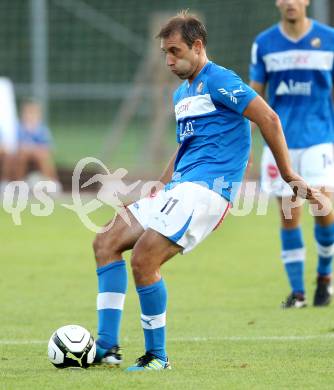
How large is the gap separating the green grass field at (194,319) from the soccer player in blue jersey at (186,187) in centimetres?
37

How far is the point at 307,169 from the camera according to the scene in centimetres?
941

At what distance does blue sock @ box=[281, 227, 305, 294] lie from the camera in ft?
31.0

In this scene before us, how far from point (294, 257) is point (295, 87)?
59.3 inches

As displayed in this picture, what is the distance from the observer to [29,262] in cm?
1298

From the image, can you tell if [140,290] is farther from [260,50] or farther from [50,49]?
[50,49]

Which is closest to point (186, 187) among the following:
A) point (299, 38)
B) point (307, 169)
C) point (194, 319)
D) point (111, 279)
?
point (111, 279)

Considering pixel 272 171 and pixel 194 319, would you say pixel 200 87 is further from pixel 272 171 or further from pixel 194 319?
pixel 272 171

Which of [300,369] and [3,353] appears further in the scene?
[3,353]

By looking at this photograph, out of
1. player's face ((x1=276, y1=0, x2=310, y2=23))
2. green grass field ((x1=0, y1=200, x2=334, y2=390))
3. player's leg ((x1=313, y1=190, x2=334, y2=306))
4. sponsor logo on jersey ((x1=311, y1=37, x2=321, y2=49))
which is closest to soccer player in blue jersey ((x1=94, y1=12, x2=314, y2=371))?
green grass field ((x1=0, y1=200, x2=334, y2=390))

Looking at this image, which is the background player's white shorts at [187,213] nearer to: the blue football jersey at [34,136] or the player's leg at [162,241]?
the player's leg at [162,241]

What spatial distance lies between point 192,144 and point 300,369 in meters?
1.51

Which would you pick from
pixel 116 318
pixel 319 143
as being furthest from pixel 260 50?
pixel 116 318

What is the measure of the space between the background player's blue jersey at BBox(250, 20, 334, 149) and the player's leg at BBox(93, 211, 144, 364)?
3283 mm

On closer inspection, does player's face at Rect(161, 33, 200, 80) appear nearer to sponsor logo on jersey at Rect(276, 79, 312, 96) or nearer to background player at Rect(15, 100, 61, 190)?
sponsor logo on jersey at Rect(276, 79, 312, 96)
